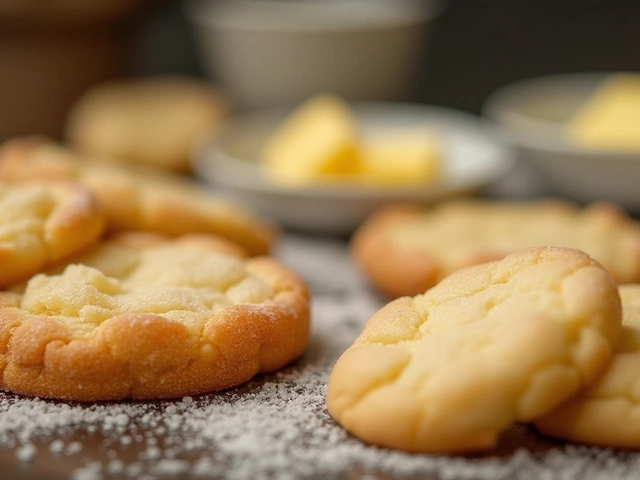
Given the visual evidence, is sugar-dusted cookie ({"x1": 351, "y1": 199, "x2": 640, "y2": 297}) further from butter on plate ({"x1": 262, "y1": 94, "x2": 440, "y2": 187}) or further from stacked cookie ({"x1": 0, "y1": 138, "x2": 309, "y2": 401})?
stacked cookie ({"x1": 0, "y1": 138, "x2": 309, "y2": 401})

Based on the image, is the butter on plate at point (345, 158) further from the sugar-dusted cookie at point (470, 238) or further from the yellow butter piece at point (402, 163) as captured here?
the sugar-dusted cookie at point (470, 238)

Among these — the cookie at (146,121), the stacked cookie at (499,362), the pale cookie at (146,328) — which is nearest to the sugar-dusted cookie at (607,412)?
the stacked cookie at (499,362)

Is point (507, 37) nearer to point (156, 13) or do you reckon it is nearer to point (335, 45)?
point (335, 45)

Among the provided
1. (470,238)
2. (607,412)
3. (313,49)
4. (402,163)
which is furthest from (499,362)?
(313,49)

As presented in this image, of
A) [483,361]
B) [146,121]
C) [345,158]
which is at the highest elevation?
[483,361]

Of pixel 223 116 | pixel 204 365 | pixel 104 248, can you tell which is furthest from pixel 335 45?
pixel 204 365

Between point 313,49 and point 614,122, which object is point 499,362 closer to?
point 614,122
